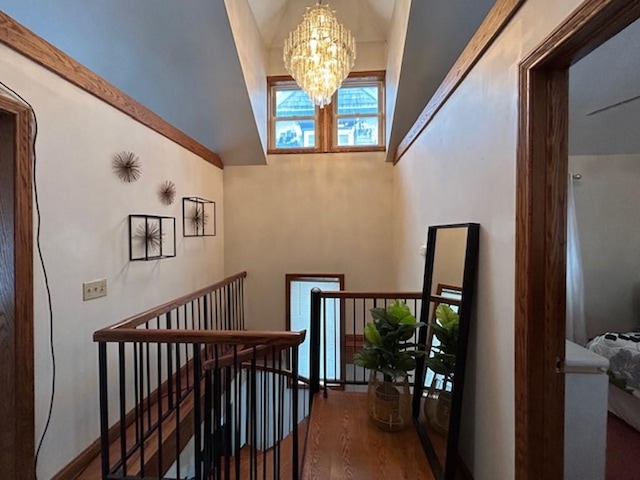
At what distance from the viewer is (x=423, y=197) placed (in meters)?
2.75

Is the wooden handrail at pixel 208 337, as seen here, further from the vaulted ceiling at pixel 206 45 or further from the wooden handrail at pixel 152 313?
the vaulted ceiling at pixel 206 45

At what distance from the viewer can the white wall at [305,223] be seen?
4438 millimetres

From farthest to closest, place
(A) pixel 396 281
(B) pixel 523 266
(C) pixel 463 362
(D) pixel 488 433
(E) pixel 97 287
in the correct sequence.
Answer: (A) pixel 396 281, (E) pixel 97 287, (C) pixel 463 362, (D) pixel 488 433, (B) pixel 523 266

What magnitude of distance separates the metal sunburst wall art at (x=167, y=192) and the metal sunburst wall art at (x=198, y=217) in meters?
0.23

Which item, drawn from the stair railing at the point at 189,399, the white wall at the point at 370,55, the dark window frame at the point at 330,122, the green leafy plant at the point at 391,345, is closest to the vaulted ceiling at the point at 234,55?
the white wall at the point at 370,55

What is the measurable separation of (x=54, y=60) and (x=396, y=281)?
3.88m

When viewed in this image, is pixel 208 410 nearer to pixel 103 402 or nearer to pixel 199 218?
pixel 103 402

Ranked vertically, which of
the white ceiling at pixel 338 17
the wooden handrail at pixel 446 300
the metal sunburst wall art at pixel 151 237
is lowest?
the wooden handrail at pixel 446 300

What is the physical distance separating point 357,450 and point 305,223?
121 inches

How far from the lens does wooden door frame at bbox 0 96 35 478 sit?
1549mm

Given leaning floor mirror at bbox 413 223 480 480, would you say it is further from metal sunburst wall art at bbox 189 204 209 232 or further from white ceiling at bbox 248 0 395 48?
white ceiling at bbox 248 0 395 48

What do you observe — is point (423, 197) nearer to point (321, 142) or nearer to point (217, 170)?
point (321, 142)

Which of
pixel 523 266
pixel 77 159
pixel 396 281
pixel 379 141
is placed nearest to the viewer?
pixel 523 266

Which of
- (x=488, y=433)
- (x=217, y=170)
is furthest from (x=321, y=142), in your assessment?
(x=488, y=433)
